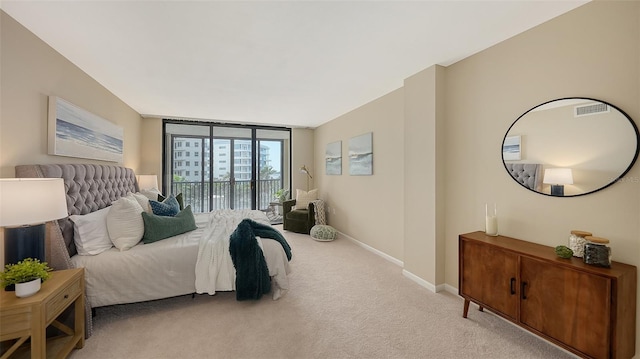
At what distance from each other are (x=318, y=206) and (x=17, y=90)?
169 inches

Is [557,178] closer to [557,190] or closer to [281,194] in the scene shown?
[557,190]

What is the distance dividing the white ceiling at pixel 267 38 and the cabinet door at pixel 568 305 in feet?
6.25

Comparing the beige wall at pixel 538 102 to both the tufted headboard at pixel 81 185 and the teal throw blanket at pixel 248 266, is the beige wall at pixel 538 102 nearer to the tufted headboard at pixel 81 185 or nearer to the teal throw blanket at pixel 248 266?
the teal throw blanket at pixel 248 266

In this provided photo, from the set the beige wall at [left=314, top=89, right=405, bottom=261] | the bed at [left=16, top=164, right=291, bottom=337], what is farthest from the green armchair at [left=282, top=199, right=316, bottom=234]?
the bed at [left=16, top=164, right=291, bottom=337]

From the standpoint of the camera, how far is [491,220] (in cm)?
219

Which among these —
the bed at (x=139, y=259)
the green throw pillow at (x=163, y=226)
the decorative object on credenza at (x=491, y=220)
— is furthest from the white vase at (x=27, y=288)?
the decorative object on credenza at (x=491, y=220)

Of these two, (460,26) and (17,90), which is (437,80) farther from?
(17,90)

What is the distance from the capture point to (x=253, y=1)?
1.64 m

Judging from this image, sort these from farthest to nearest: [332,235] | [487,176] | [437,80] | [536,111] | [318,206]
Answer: [318,206] → [332,235] → [437,80] → [487,176] → [536,111]

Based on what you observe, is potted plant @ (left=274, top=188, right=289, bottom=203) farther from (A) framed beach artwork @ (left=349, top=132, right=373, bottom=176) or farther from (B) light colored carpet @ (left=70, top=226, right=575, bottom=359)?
(B) light colored carpet @ (left=70, top=226, right=575, bottom=359)

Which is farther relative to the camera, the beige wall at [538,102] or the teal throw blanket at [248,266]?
the teal throw blanket at [248,266]

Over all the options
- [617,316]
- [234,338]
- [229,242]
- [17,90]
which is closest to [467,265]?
[617,316]

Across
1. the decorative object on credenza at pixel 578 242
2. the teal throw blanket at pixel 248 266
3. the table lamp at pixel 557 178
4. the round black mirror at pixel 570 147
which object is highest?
the round black mirror at pixel 570 147

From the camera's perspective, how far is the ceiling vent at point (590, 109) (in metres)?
1.63
